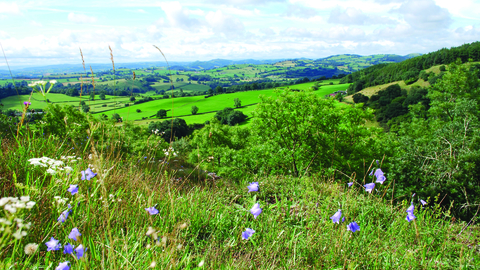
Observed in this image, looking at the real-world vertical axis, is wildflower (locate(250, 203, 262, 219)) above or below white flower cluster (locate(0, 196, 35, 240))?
below

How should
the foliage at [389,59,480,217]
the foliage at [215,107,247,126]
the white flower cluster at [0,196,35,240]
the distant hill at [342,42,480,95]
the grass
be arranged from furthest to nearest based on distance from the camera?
1. the distant hill at [342,42,480,95]
2. the foliage at [215,107,247,126]
3. the foliage at [389,59,480,217]
4. the grass
5. the white flower cluster at [0,196,35,240]

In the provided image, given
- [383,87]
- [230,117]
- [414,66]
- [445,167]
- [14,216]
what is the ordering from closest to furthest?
[14,216] < [445,167] < [230,117] < [383,87] < [414,66]

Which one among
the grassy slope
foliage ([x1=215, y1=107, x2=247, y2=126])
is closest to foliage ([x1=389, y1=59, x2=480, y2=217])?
foliage ([x1=215, y1=107, x2=247, y2=126])

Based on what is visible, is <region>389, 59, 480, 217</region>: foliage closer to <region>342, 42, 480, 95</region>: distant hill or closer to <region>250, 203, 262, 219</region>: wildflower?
<region>250, 203, 262, 219</region>: wildflower

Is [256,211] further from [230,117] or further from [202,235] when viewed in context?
[230,117]

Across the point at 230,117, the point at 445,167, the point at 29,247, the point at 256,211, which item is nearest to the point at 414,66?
the point at 230,117

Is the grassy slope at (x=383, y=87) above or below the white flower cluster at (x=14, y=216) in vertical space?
below

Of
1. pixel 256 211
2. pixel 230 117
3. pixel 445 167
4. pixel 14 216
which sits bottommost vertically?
pixel 230 117

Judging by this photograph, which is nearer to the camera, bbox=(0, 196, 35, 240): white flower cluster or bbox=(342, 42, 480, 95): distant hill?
bbox=(0, 196, 35, 240): white flower cluster

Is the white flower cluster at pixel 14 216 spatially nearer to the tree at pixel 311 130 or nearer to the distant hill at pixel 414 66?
the tree at pixel 311 130

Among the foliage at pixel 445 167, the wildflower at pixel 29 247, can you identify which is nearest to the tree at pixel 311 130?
the foliage at pixel 445 167

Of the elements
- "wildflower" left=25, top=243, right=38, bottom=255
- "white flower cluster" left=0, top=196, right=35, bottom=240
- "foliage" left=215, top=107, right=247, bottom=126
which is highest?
"white flower cluster" left=0, top=196, right=35, bottom=240

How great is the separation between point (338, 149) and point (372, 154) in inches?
101

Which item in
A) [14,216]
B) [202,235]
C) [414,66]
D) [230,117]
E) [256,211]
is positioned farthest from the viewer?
[414,66]
